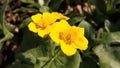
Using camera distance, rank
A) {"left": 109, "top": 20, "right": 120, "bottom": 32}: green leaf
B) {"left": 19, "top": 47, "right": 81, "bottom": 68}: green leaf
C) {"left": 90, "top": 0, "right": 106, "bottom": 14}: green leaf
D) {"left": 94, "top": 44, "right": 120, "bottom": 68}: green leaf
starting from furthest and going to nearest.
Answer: {"left": 90, "top": 0, "right": 106, "bottom": 14}: green leaf < {"left": 109, "top": 20, "right": 120, "bottom": 32}: green leaf < {"left": 94, "top": 44, "right": 120, "bottom": 68}: green leaf < {"left": 19, "top": 47, "right": 81, "bottom": 68}: green leaf

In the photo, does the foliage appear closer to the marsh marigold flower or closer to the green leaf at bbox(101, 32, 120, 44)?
the green leaf at bbox(101, 32, 120, 44)

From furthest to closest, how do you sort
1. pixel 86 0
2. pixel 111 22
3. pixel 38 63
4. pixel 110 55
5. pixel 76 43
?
pixel 86 0 → pixel 111 22 → pixel 110 55 → pixel 38 63 → pixel 76 43

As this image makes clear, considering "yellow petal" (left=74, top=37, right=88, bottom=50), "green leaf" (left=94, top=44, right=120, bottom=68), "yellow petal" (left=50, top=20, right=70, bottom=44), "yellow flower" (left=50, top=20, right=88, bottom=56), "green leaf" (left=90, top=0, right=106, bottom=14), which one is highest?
"yellow petal" (left=50, top=20, right=70, bottom=44)

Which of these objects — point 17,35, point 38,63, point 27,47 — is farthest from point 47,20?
point 17,35

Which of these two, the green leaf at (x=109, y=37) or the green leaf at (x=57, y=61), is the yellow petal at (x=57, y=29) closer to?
the green leaf at (x=57, y=61)

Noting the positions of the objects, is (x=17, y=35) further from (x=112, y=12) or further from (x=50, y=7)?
(x=112, y=12)

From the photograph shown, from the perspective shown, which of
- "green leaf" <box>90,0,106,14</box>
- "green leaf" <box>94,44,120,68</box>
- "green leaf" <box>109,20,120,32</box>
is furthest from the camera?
"green leaf" <box>90,0,106,14</box>

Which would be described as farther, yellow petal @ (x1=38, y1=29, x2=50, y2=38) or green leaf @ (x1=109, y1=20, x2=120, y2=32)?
green leaf @ (x1=109, y1=20, x2=120, y2=32)

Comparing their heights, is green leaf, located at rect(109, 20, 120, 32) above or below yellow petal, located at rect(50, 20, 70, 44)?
below

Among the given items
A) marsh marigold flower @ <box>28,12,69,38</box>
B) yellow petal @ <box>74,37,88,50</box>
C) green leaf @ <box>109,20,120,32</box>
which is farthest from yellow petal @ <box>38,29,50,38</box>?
green leaf @ <box>109,20,120,32</box>
